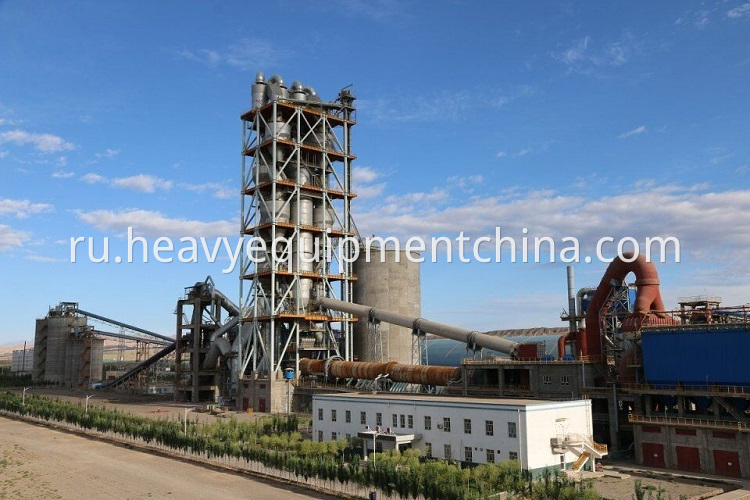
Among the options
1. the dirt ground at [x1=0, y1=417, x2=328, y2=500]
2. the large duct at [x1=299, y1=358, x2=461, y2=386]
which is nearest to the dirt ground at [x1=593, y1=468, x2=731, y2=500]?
the dirt ground at [x1=0, y1=417, x2=328, y2=500]

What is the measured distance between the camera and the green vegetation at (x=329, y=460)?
33.3 metres

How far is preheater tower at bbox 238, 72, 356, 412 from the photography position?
77.4 m

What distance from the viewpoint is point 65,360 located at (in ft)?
412

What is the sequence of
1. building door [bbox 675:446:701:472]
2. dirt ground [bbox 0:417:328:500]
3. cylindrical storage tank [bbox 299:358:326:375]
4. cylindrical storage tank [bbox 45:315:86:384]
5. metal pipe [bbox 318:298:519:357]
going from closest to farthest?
dirt ground [bbox 0:417:328:500] → building door [bbox 675:446:701:472] → metal pipe [bbox 318:298:519:357] → cylindrical storage tank [bbox 299:358:326:375] → cylindrical storage tank [bbox 45:315:86:384]

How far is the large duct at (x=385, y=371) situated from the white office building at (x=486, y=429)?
1223 cm

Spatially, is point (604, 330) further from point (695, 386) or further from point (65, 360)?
point (65, 360)

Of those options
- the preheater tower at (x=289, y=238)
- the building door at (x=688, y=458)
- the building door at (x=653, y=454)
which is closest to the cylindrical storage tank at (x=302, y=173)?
the preheater tower at (x=289, y=238)

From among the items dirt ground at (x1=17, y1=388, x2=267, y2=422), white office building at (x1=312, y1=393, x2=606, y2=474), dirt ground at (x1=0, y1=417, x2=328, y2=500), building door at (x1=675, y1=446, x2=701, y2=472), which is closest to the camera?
dirt ground at (x1=0, y1=417, x2=328, y2=500)

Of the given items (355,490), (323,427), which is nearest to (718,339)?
(355,490)

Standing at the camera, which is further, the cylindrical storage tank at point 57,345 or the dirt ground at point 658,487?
the cylindrical storage tank at point 57,345

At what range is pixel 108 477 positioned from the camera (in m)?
42.9

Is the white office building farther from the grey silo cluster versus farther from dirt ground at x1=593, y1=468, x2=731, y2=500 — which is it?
the grey silo cluster

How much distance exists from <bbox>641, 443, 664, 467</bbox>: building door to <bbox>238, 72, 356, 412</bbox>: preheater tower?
40774mm

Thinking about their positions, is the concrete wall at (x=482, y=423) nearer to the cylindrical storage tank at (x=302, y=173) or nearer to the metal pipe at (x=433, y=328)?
the metal pipe at (x=433, y=328)
